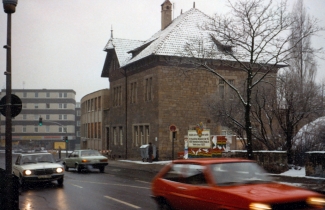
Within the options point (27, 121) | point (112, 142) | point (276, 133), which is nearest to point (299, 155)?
point (276, 133)

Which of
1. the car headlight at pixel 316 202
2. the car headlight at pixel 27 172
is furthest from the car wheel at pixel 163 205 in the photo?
the car headlight at pixel 27 172

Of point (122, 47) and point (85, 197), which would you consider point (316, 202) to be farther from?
point (122, 47)

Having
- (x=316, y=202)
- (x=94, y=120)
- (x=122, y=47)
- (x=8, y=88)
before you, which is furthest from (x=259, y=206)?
(x=94, y=120)

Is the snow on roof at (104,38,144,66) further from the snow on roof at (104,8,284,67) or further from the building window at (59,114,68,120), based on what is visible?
the building window at (59,114,68,120)

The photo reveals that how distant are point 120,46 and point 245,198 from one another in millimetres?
43334

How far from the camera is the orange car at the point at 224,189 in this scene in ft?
23.5

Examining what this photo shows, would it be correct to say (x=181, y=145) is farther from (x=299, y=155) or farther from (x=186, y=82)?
(x=299, y=155)

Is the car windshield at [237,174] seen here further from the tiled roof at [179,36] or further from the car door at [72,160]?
the tiled roof at [179,36]

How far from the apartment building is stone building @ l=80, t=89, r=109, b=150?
38870mm

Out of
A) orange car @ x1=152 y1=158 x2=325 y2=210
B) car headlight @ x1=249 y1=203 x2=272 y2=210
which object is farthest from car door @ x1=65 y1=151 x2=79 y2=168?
car headlight @ x1=249 y1=203 x2=272 y2=210

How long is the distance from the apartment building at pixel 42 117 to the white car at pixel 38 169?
3316 inches

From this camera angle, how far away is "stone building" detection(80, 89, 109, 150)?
178 feet

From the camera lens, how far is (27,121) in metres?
106

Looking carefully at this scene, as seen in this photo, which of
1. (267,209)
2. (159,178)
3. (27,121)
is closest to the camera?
(267,209)
